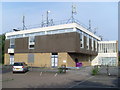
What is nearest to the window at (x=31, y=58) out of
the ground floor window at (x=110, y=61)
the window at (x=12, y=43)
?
the window at (x=12, y=43)

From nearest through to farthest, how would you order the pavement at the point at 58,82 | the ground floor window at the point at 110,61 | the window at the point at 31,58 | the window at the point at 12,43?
1. the pavement at the point at 58,82
2. the window at the point at 31,58
3. the window at the point at 12,43
4. the ground floor window at the point at 110,61

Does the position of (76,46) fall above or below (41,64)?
above

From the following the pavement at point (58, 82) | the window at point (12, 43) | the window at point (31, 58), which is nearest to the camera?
the pavement at point (58, 82)

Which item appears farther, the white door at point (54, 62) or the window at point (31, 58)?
the window at point (31, 58)

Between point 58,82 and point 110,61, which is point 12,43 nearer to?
point 110,61

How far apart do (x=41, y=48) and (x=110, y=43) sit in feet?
70.6

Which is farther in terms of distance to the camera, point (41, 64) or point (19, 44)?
point (19, 44)

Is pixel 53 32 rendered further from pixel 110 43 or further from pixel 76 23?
pixel 110 43

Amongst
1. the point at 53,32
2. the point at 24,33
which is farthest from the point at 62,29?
the point at 24,33

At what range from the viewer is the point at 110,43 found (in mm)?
52531

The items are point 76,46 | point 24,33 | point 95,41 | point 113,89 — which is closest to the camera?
point 113,89

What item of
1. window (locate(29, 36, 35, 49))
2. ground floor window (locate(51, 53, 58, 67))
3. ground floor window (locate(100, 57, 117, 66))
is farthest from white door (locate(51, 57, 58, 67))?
ground floor window (locate(100, 57, 117, 66))

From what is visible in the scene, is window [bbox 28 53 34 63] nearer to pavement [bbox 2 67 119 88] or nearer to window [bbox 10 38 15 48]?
window [bbox 10 38 15 48]

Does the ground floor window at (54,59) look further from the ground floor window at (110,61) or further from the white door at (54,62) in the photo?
the ground floor window at (110,61)
